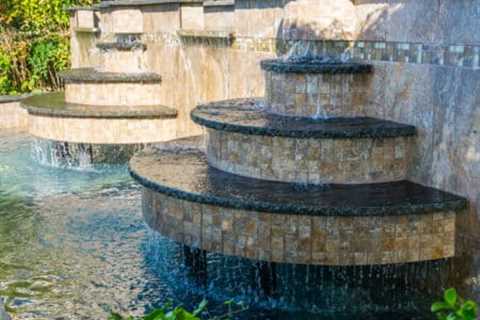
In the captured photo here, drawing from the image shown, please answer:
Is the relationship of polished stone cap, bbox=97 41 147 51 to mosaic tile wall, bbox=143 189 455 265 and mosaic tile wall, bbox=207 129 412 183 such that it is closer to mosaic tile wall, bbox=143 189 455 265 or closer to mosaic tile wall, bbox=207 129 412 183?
mosaic tile wall, bbox=207 129 412 183

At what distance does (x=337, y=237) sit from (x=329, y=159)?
87cm

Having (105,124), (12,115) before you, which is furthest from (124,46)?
(12,115)

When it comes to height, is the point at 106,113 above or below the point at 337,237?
above

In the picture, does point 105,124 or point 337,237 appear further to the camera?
point 105,124

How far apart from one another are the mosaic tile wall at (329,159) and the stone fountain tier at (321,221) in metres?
0.13

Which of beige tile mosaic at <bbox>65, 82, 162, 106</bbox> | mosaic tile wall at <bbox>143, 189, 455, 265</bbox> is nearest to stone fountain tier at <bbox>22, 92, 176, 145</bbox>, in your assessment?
beige tile mosaic at <bbox>65, 82, 162, 106</bbox>

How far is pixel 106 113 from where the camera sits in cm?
1080

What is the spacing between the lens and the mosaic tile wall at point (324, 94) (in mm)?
6543

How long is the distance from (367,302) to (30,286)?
2.82 metres

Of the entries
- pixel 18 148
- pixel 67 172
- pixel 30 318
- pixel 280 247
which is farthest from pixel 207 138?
pixel 18 148

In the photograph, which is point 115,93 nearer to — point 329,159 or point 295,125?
point 295,125

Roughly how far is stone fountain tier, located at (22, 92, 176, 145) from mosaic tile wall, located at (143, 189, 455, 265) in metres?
5.57

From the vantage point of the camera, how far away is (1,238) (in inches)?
295

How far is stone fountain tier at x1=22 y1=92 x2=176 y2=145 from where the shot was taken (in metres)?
10.8
